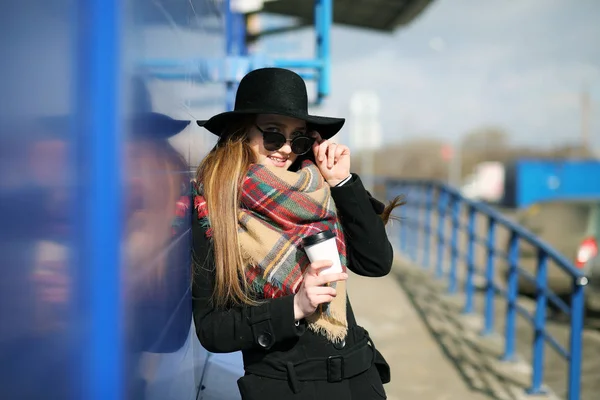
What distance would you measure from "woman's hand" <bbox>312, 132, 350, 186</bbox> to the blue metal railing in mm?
481

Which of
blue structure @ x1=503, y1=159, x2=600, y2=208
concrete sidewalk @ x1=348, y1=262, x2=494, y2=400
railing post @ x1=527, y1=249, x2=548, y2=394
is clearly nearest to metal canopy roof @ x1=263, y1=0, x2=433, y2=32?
concrete sidewalk @ x1=348, y1=262, x2=494, y2=400

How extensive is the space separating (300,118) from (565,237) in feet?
25.0

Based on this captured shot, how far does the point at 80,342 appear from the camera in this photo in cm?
84

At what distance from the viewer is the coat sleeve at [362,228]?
168 centimetres

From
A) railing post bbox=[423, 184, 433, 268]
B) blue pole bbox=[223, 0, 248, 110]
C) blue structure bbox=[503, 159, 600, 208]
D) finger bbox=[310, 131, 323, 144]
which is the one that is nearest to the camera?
finger bbox=[310, 131, 323, 144]

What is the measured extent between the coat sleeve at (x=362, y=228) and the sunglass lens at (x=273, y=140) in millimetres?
205

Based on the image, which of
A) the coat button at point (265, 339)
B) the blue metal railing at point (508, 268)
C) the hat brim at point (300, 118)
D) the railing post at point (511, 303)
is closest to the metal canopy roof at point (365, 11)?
the blue metal railing at point (508, 268)

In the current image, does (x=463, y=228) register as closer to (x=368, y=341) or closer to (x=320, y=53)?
(x=320, y=53)

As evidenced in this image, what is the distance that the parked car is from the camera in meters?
7.64

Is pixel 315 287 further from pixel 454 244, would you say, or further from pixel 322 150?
pixel 454 244

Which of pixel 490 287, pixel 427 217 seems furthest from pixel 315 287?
pixel 427 217

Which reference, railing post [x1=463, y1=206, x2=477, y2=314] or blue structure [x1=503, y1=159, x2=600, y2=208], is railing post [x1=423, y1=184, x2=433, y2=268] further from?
blue structure [x1=503, y1=159, x2=600, y2=208]

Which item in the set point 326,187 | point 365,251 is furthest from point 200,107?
point 365,251

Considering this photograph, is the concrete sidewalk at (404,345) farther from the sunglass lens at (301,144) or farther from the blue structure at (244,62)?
the sunglass lens at (301,144)
